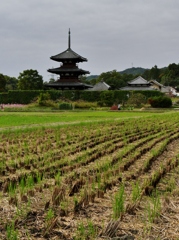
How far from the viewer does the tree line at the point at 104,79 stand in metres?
56.4

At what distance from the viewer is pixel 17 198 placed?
11.8 feet

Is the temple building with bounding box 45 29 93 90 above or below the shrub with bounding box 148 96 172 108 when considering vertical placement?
above

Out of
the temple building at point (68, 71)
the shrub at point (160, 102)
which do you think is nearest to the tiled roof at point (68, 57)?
the temple building at point (68, 71)

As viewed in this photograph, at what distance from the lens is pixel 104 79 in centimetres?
8169

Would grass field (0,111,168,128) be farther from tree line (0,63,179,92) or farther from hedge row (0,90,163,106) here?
tree line (0,63,179,92)

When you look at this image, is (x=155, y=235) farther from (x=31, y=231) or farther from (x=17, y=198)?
(x=17, y=198)

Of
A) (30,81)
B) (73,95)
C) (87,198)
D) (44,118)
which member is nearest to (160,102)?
(73,95)

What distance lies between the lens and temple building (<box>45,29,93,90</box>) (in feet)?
149

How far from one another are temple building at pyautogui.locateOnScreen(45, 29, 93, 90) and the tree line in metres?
10.6

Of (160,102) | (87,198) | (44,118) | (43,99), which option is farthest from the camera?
(43,99)

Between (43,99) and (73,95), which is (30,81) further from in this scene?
(43,99)

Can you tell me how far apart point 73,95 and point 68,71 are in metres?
4.11

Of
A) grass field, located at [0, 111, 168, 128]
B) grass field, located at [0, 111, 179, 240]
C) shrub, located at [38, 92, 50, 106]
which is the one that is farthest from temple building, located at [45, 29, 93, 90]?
grass field, located at [0, 111, 179, 240]

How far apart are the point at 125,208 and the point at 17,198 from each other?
1.08 m
